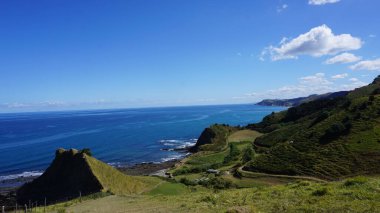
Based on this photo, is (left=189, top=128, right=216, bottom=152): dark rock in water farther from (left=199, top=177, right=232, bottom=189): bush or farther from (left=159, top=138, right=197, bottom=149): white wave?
(left=199, top=177, right=232, bottom=189): bush

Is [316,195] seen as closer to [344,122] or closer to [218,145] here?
[344,122]

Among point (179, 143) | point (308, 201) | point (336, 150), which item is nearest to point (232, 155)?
point (336, 150)

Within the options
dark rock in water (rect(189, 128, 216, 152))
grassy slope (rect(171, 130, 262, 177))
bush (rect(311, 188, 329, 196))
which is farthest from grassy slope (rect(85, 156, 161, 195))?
dark rock in water (rect(189, 128, 216, 152))

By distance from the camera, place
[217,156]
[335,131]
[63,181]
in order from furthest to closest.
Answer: [217,156], [335,131], [63,181]

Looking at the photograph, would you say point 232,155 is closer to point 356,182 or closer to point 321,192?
point 356,182

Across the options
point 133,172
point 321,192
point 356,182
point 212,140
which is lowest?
point 133,172

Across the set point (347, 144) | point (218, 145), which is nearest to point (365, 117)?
point (347, 144)

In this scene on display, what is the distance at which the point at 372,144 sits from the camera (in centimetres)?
6081

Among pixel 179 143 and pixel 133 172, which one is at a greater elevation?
pixel 179 143

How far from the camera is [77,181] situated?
178 ft

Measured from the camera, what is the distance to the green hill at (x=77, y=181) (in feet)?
170

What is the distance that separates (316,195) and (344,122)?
59.1m

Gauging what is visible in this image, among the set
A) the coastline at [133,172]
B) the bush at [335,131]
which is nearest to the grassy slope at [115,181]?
the coastline at [133,172]

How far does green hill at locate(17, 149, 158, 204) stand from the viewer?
2040 inches
